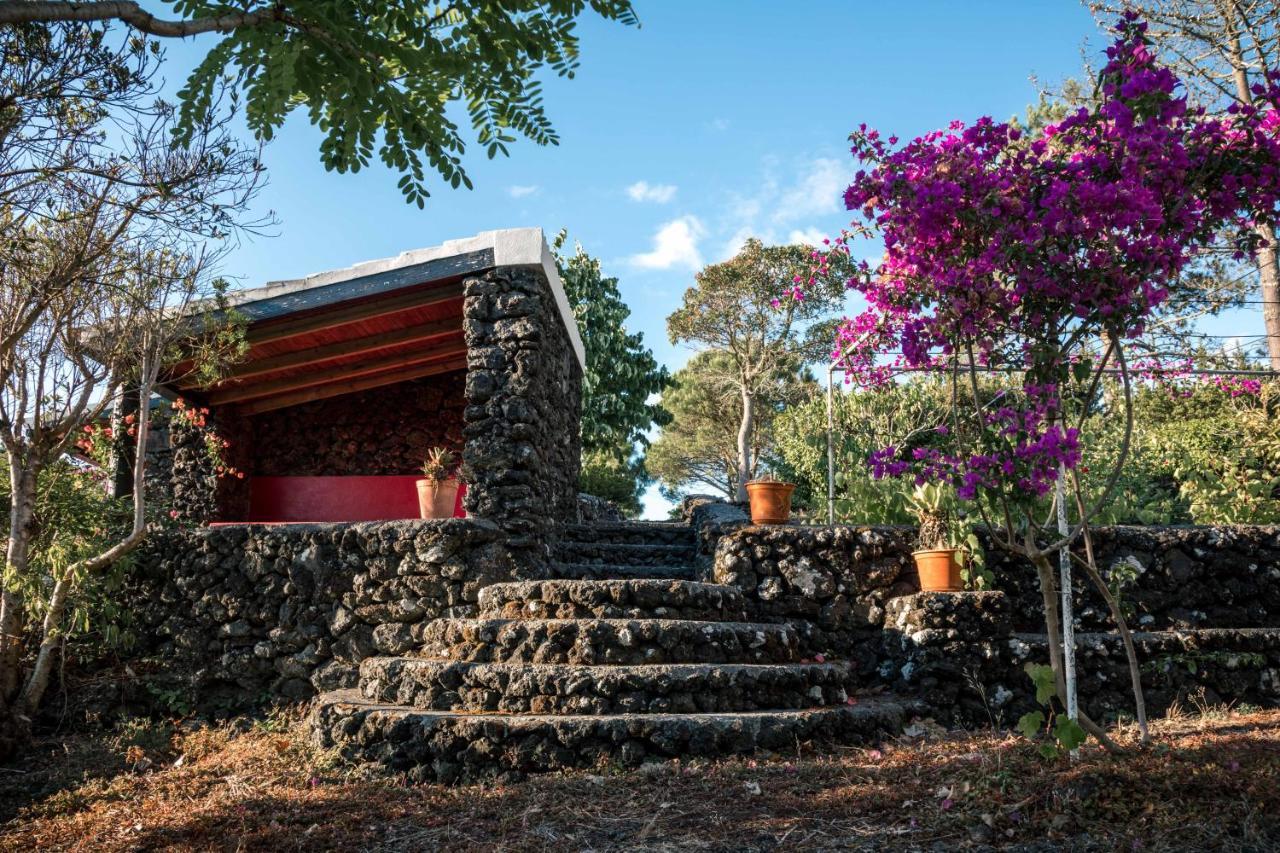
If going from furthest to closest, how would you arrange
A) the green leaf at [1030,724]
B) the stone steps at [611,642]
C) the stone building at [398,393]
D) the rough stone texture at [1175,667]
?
1. the stone building at [398,393]
2. the rough stone texture at [1175,667]
3. the stone steps at [611,642]
4. the green leaf at [1030,724]

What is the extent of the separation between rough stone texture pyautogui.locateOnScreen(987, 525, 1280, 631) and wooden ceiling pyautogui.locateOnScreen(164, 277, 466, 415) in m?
5.77

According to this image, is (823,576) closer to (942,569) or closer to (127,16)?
(942,569)

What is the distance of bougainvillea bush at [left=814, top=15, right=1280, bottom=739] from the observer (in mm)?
4082

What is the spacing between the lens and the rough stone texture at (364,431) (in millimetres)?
11633

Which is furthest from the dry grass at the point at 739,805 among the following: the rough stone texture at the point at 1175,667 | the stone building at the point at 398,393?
the stone building at the point at 398,393

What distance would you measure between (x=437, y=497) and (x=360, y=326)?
2.10 meters

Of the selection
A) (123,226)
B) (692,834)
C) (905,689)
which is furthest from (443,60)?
(905,689)

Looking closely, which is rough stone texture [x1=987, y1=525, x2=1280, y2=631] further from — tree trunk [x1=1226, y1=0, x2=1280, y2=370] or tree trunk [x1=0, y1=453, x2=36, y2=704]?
tree trunk [x1=0, y1=453, x2=36, y2=704]

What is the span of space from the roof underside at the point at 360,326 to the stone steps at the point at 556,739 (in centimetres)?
428

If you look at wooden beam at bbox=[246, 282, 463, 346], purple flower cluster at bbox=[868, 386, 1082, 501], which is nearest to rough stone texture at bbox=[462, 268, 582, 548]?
wooden beam at bbox=[246, 282, 463, 346]

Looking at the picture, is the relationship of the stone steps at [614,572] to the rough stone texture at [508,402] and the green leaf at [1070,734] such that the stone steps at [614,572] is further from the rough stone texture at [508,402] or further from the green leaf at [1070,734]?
the green leaf at [1070,734]

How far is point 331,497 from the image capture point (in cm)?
1147

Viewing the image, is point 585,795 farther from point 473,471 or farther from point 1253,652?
point 1253,652

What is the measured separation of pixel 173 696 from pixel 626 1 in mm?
6614
